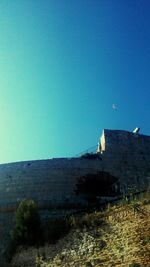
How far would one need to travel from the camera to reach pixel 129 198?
14.4m

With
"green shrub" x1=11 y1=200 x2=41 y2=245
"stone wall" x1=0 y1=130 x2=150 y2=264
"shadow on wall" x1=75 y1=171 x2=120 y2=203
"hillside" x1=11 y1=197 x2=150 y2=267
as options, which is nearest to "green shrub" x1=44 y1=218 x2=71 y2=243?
"hillside" x1=11 y1=197 x2=150 y2=267

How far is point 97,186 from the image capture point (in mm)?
20281

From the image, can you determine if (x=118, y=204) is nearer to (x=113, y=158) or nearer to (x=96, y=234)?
(x=96, y=234)

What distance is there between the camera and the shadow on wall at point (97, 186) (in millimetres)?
19828

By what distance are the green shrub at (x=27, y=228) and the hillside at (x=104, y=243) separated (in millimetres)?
437

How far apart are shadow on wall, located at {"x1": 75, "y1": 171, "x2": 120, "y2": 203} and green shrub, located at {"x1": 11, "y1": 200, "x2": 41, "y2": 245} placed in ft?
15.8

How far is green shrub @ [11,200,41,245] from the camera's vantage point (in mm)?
14344

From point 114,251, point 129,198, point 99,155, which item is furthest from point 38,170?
point 114,251

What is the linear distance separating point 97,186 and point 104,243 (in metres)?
7.93

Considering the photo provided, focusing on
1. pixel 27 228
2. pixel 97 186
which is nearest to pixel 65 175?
pixel 97 186

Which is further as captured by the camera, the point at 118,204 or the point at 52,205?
the point at 52,205

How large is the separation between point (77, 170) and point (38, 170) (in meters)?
1.67

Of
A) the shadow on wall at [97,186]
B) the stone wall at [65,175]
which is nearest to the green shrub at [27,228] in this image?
the stone wall at [65,175]

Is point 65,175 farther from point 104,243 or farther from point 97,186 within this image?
point 104,243
